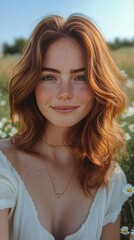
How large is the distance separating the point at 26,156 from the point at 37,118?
19 cm

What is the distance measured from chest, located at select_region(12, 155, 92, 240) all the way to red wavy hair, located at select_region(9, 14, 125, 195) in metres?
0.07

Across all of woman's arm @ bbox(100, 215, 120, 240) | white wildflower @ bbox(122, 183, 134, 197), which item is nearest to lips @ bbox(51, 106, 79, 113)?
white wildflower @ bbox(122, 183, 134, 197)

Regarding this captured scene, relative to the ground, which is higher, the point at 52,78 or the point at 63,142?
the point at 52,78

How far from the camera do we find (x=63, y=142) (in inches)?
89.0

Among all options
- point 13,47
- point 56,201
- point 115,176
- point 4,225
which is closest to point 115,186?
point 115,176

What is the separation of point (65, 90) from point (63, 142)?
34 centimetres

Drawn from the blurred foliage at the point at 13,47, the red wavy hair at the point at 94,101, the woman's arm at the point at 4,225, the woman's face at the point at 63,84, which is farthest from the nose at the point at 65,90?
the blurred foliage at the point at 13,47

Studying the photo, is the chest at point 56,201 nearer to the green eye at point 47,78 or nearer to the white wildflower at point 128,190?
the white wildflower at point 128,190

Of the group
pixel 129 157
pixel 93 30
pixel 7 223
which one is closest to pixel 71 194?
pixel 7 223

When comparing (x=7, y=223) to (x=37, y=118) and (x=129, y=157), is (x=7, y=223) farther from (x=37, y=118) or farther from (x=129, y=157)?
(x=129, y=157)

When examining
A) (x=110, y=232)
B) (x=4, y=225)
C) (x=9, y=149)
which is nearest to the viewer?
(x=4, y=225)

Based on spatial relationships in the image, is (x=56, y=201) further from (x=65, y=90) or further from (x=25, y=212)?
(x=65, y=90)

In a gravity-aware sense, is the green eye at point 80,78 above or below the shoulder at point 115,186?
above

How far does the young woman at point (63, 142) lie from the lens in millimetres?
2035
